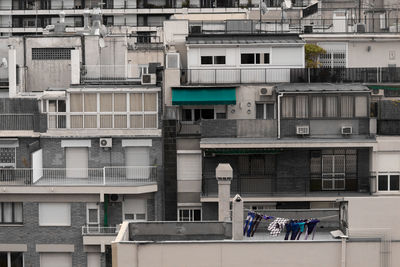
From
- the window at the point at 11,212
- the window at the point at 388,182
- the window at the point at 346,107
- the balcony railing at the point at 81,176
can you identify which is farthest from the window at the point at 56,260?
the window at the point at 388,182

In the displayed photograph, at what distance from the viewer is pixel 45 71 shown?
60.7 meters

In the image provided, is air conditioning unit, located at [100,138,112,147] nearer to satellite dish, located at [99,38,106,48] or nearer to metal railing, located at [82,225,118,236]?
metal railing, located at [82,225,118,236]

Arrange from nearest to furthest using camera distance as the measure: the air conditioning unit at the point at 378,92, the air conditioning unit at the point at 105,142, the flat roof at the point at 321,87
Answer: the flat roof at the point at 321,87, the air conditioning unit at the point at 105,142, the air conditioning unit at the point at 378,92

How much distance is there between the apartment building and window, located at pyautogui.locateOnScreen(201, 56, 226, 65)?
2428mm

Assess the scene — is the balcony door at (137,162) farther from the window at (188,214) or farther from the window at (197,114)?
the window at (197,114)

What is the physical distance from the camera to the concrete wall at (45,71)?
60.4 metres

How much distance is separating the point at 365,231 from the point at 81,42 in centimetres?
3115

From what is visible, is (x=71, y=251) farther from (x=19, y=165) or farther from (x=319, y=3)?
(x=319, y=3)

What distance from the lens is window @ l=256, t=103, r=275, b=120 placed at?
53844 millimetres

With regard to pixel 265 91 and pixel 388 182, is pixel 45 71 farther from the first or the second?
pixel 388 182

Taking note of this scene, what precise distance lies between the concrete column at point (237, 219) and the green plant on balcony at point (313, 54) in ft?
80.4

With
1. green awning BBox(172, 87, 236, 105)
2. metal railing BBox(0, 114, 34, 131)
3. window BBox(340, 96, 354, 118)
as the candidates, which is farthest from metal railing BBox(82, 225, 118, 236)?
window BBox(340, 96, 354, 118)

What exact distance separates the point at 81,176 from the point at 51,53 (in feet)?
34.0

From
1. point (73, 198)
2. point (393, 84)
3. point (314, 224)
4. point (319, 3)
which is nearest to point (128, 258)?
point (314, 224)
